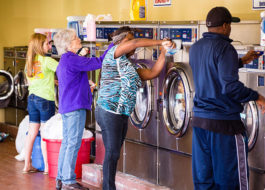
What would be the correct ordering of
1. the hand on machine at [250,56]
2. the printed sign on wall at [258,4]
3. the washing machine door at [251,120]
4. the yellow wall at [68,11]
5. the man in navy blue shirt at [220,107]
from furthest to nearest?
the yellow wall at [68,11] → the printed sign on wall at [258,4] → the washing machine door at [251,120] → the hand on machine at [250,56] → the man in navy blue shirt at [220,107]

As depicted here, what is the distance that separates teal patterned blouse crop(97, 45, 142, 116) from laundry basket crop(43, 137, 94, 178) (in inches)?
64.3

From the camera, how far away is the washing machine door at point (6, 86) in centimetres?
799

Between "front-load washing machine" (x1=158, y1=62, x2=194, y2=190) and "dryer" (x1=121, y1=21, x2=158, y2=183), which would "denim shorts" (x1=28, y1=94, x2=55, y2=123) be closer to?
"dryer" (x1=121, y1=21, x2=158, y2=183)

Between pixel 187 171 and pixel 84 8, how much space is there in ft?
11.4

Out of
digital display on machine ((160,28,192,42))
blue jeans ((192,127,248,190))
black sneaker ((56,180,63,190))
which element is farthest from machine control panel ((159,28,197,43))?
black sneaker ((56,180,63,190))

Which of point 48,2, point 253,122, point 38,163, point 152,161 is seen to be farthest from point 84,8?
point 253,122

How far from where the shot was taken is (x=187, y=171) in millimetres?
4441

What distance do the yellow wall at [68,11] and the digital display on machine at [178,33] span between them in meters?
0.67

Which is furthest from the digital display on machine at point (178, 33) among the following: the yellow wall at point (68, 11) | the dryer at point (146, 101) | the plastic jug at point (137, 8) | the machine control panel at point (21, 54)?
the machine control panel at point (21, 54)

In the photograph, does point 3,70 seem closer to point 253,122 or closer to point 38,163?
point 38,163

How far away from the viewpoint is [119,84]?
13.2 ft

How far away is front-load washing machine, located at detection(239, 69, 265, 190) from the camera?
12.3 ft

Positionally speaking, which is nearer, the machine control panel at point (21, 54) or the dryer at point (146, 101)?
the dryer at point (146, 101)

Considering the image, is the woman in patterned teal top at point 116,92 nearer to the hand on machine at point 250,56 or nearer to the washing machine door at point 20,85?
the hand on machine at point 250,56
